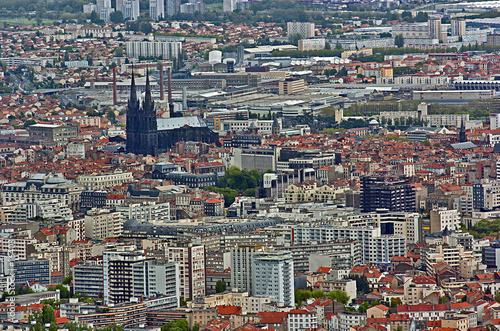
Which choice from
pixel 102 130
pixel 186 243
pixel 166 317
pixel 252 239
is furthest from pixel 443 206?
pixel 102 130

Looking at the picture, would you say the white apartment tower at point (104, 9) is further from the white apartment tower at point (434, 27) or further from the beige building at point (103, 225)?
the beige building at point (103, 225)

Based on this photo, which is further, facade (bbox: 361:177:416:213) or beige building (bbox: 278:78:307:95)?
beige building (bbox: 278:78:307:95)

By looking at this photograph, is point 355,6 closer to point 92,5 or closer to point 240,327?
point 92,5

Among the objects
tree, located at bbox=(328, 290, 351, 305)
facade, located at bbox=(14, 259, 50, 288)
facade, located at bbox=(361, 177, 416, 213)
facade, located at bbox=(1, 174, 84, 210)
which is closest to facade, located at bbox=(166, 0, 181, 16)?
facade, located at bbox=(1, 174, 84, 210)

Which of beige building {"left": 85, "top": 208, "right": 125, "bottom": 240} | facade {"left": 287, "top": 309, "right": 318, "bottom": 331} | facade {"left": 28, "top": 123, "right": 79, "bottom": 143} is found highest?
facade {"left": 287, "top": 309, "right": 318, "bottom": 331}

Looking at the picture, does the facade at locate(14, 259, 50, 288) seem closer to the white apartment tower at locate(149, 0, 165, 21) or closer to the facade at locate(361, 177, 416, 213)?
the facade at locate(361, 177, 416, 213)

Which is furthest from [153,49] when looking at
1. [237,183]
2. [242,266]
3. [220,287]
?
[220,287]
